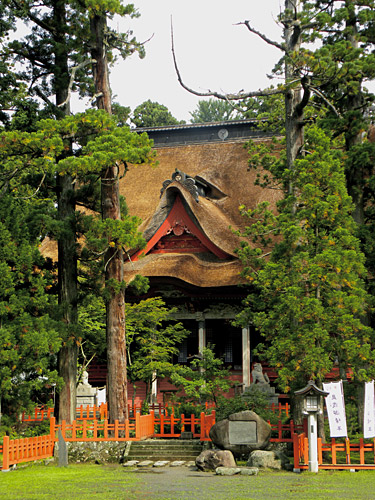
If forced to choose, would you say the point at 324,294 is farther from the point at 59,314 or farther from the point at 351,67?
the point at 59,314

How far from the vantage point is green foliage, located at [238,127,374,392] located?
1486 cm

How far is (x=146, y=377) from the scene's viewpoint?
22297 mm

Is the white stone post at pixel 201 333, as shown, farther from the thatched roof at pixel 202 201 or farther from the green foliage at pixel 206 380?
the green foliage at pixel 206 380

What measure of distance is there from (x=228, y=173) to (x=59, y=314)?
1417 cm

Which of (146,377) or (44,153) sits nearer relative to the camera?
(44,153)

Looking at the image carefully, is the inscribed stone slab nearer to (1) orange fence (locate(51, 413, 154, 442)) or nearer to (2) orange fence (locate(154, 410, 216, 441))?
(2) orange fence (locate(154, 410, 216, 441))

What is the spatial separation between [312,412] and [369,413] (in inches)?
48.1

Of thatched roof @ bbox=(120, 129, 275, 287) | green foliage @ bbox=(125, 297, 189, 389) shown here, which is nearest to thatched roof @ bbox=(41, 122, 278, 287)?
thatched roof @ bbox=(120, 129, 275, 287)

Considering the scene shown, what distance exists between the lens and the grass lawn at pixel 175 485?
440 inches

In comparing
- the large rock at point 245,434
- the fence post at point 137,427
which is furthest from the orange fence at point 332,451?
the fence post at point 137,427

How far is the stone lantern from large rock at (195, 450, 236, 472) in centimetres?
158

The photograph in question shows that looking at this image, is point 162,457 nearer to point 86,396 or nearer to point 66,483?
point 66,483

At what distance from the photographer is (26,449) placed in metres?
15.2

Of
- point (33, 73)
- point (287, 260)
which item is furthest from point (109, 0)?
point (287, 260)
